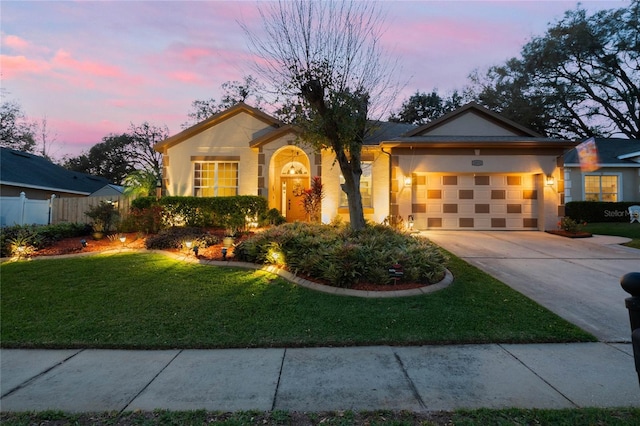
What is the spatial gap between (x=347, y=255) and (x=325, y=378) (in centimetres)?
321

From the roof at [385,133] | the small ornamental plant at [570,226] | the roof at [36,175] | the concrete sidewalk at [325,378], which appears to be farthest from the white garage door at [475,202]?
the roof at [36,175]

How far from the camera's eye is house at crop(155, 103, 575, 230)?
1264cm

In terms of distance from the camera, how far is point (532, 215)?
12961mm

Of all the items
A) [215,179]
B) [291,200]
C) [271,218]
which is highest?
[215,179]

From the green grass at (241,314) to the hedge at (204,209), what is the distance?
5.85m

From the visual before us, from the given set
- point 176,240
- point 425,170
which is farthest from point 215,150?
point 425,170

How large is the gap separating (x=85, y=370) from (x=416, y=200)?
12.0 meters

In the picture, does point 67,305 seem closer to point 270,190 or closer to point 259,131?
point 270,190

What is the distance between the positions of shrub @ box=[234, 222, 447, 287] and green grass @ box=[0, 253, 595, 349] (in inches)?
20.4

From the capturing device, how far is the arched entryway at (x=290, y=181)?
14492 millimetres

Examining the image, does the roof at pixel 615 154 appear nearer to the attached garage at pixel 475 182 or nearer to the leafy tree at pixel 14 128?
the attached garage at pixel 475 182

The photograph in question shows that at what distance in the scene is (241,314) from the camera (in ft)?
15.7

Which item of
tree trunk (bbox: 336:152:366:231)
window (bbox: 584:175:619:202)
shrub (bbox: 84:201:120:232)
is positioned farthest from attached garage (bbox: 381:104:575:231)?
shrub (bbox: 84:201:120:232)

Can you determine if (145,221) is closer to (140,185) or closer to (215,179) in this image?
(140,185)
